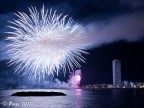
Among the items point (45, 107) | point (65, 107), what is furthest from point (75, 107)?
point (45, 107)

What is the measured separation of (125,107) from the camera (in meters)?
105

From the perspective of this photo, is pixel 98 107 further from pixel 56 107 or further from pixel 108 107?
pixel 56 107

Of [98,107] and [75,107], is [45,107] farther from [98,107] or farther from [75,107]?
[98,107]

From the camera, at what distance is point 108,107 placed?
104500 mm

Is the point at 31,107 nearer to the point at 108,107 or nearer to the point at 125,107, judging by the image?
the point at 108,107

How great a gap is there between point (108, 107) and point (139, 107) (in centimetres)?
1209

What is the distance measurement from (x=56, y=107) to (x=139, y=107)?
103ft

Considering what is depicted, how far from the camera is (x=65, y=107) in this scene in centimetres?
10512

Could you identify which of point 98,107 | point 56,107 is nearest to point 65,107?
point 56,107

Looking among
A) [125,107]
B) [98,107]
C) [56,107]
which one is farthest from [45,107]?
[125,107]

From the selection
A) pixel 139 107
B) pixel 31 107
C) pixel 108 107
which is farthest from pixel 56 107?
pixel 139 107

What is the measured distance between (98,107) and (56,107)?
15.7 metres

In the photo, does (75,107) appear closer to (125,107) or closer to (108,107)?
(108,107)

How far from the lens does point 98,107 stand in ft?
344
